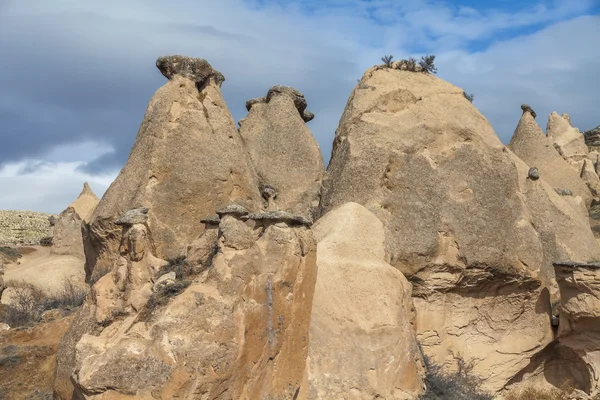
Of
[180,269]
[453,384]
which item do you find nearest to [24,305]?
[180,269]

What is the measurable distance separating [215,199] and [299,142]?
4689 mm

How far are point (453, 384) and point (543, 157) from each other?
14.6m

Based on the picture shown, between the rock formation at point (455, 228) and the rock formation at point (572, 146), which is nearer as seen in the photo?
the rock formation at point (455, 228)

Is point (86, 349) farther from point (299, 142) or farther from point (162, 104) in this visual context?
point (299, 142)

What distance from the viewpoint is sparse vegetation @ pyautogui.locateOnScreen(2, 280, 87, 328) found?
1273 centimetres

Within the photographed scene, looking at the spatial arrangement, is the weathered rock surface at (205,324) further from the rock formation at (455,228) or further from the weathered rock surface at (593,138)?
the weathered rock surface at (593,138)

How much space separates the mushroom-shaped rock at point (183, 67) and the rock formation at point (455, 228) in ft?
9.94

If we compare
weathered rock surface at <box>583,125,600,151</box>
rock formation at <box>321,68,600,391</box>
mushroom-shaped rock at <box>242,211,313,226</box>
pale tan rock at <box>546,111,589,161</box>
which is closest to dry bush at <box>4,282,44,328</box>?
rock formation at <box>321,68,600,391</box>

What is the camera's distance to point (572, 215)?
12.6 meters

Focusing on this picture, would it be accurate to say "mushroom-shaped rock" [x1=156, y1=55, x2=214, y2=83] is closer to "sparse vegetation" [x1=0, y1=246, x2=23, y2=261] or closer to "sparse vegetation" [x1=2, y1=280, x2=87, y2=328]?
"sparse vegetation" [x1=2, y1=280, x2=87, y2=328]

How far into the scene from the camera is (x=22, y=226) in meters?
39.1

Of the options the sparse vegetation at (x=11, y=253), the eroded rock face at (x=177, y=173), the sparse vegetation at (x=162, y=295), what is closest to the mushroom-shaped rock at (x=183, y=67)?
the eroded rock face at (x=177, y=173)

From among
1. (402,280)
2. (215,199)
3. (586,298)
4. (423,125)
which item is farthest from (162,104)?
(586,298)

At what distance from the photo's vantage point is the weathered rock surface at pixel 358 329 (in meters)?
6.85
